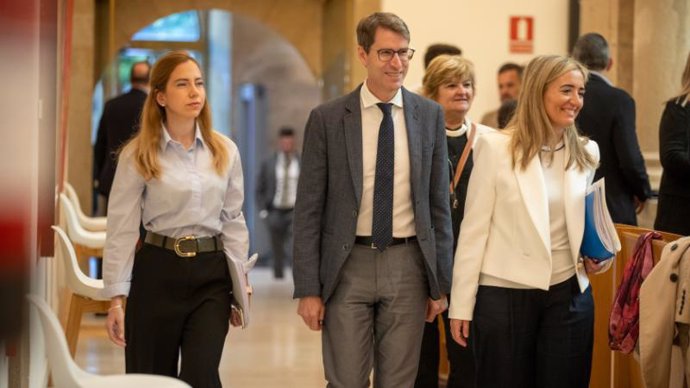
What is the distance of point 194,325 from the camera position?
440 centimetres

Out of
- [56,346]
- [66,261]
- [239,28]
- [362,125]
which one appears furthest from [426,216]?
[239,28]

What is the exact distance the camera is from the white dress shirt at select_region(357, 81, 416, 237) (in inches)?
165

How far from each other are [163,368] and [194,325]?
0.21 metres

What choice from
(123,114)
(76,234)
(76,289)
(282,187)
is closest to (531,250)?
(76,289)

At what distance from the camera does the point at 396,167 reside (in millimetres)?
4234

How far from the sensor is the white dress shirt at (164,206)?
14.5ft

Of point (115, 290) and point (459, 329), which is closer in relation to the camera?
point (459, 329)

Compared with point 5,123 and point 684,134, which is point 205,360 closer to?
point 5,123

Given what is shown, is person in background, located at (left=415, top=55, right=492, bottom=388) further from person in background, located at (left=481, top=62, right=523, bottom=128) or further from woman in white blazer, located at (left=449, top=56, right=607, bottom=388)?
person in background, located at (left=481, top=62, right=523, bottom=128)

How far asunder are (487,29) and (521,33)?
0.94ft

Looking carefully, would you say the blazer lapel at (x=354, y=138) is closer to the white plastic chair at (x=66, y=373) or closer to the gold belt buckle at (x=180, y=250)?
the gold belt buckle at (x=180, y=250)

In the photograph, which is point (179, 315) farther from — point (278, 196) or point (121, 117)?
point (278, 196)

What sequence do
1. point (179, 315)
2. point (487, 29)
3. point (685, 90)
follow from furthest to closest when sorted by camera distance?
point (487, 29) → point (685, 90) → point (179, 315)

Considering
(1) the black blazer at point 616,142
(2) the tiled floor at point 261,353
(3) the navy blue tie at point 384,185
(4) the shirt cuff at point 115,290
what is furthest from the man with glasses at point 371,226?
(2) the tiled floor at point 261,353
